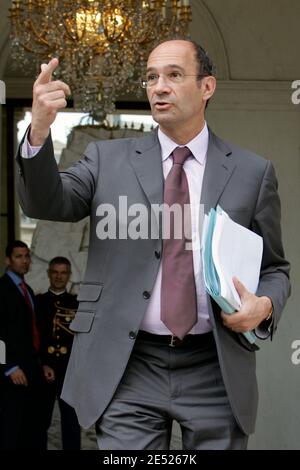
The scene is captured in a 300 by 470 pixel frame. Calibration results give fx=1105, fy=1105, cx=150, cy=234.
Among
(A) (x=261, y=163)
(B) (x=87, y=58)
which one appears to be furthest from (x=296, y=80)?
(A) (x=261, y=163)

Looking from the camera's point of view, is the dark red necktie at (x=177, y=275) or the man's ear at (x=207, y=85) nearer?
the dark red necktie at (x=177, y=275)

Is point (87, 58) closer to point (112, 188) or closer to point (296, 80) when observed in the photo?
point (296, 80)

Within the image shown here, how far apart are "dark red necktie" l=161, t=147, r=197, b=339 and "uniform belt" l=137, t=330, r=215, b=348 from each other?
2.1 inches

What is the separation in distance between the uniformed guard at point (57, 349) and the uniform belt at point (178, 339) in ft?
15.4

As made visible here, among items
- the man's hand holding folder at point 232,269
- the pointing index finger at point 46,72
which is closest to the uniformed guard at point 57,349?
the man's hand holding folder at point 232,269

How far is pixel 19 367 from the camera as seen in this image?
7680 mm

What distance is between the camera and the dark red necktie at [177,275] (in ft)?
10.5

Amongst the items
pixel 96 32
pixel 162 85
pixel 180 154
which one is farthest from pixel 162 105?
pixel 96 32

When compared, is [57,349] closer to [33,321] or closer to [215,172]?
[33,321]

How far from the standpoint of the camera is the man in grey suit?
3248 millimetres

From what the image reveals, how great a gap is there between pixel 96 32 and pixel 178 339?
12.4 ft

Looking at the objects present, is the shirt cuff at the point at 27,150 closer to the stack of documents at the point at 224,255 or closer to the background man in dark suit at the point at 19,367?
the stack of documents at the point at 224,255

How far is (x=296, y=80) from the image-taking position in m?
7.59

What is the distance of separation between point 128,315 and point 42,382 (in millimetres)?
4758
